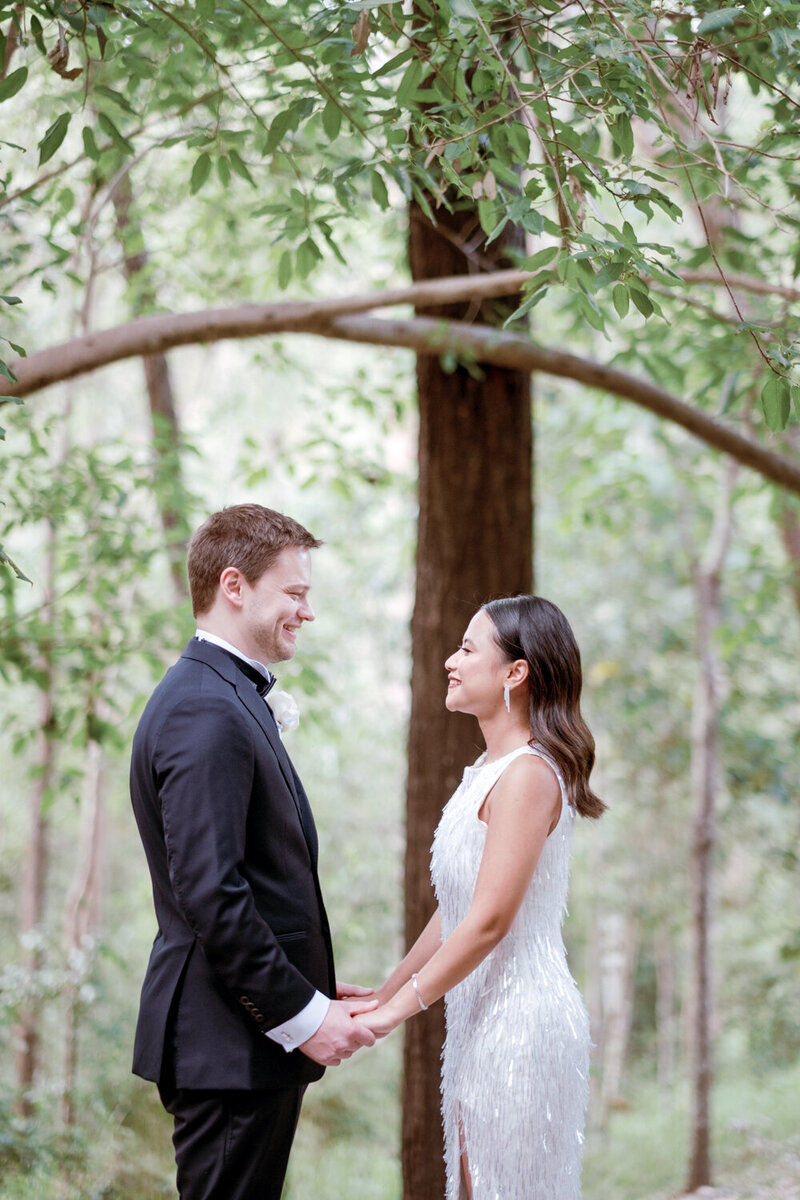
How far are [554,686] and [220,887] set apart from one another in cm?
86

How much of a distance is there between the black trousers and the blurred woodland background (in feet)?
4.43

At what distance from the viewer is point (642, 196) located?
2145 mm

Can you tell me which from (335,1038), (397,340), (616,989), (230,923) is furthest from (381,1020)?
(616,989)

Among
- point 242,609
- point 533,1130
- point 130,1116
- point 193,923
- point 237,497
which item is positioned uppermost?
point 237,497

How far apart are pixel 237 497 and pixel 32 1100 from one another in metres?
7.00

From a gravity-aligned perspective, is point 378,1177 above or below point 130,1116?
below

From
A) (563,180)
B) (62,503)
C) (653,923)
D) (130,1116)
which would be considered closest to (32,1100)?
(130,1116)

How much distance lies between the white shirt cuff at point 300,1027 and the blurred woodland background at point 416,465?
1.29 meters

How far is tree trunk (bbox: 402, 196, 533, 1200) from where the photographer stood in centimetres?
393

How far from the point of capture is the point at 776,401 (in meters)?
→ 2.21

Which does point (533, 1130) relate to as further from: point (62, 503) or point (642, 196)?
point (62, 503)

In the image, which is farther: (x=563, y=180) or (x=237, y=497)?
(x=237, y=497)

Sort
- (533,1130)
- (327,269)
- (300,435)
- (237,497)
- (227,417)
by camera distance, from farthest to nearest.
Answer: (300,435), (237,497), (227,417), (327,269), (533,1130)

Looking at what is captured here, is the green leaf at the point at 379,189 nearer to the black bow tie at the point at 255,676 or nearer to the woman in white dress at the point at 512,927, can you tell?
the woman in white dress at the point at 512,927
